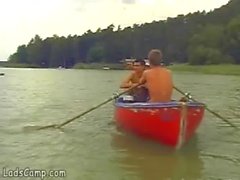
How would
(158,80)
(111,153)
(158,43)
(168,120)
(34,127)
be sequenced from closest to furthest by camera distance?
(168,120) → (111,153) → (158,80) → (34,127) → (158,43)

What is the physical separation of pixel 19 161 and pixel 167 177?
3426 mm

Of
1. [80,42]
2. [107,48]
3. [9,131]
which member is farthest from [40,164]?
[80,42]

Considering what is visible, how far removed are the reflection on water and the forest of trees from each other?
309ft

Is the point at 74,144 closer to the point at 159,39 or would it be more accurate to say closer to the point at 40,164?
the point at 40,164

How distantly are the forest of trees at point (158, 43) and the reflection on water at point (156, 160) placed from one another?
309 feet

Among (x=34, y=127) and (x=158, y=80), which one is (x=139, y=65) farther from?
(x=34, y=127)

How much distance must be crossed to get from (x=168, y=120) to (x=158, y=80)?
48.8 inches

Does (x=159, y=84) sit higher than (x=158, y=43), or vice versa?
(x=158, y=43)

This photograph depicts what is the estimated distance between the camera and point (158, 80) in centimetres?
1272

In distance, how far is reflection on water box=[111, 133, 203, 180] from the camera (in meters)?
10.5

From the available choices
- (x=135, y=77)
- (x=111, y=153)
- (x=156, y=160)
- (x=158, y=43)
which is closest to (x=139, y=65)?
(x=135, y=77)

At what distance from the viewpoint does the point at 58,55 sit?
18262 centimetres

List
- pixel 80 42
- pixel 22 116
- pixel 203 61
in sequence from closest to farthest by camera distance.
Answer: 1. pixel 22 116
2. pixel 203 61
3. pixel 80 42

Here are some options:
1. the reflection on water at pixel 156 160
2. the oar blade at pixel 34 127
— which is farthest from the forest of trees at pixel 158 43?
the reflection on water at pixel 156 160
